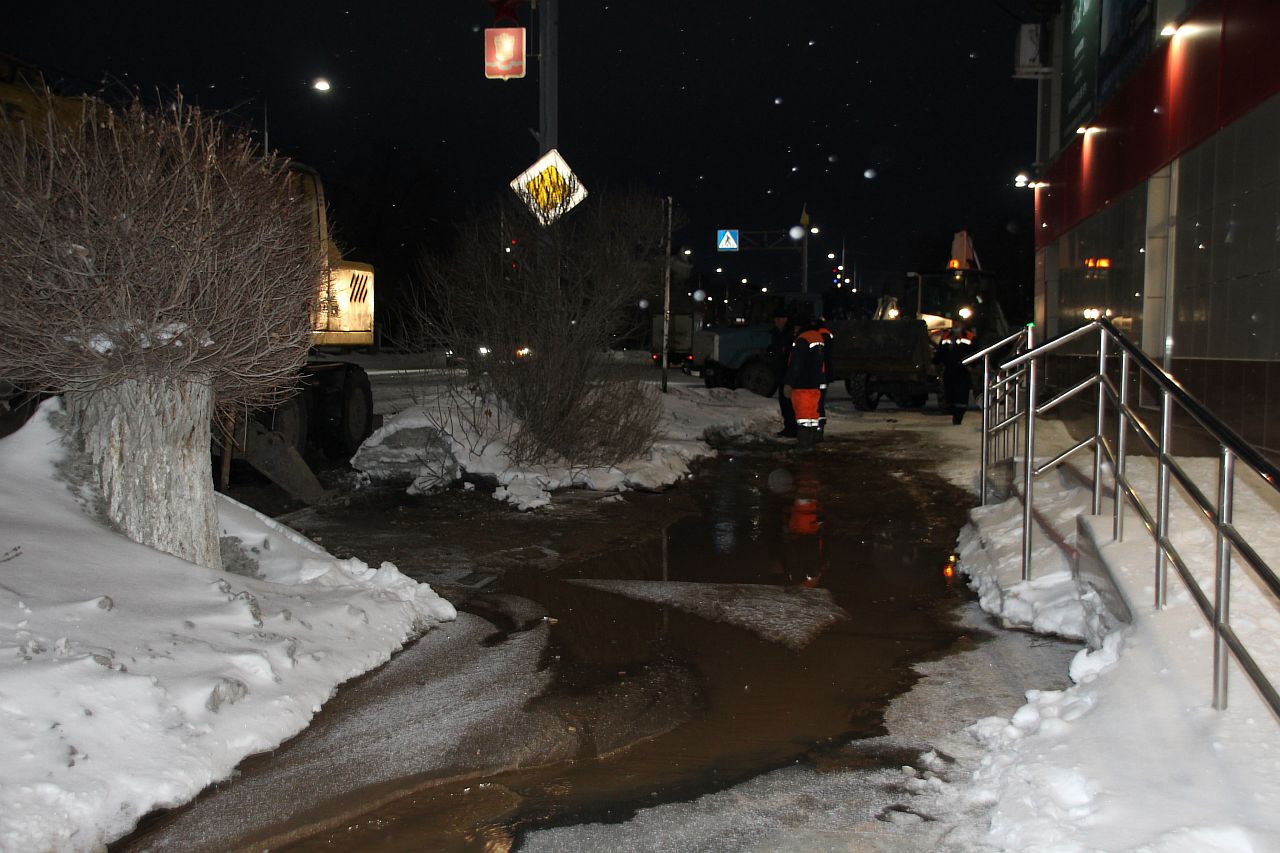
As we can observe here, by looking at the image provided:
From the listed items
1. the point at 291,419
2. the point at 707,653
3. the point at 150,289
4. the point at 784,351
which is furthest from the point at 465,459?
the point at 784,351

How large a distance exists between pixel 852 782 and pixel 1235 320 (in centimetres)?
776

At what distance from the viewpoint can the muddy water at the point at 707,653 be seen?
4113mm

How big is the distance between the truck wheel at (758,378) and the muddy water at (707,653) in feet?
58.0

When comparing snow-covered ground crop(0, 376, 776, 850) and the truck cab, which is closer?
snow-covered ground crop(0, 376, 776, 850)

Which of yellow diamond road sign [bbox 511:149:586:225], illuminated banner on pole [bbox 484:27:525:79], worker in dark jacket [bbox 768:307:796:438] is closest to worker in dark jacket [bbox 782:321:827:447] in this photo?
worker in dark jacket [bbox 768:307:796:438]

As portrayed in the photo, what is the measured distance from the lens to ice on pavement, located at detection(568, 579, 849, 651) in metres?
6.47

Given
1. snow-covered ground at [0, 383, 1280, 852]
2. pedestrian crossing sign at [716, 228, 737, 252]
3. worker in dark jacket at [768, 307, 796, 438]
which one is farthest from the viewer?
pedestrian crossing sign at [716, 228, 737, 252]

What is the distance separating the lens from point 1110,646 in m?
5.10

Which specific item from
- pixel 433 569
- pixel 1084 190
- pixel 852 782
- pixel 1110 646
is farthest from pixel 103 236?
pixel 1084 190

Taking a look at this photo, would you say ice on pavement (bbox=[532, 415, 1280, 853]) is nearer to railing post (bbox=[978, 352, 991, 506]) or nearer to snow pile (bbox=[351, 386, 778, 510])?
railing post (bbox=[978, 352, 991, 506])

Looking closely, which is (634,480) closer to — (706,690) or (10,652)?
(706,690)

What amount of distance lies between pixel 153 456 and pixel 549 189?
25.3 feet

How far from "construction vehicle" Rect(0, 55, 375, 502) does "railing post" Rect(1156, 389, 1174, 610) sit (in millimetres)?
4499

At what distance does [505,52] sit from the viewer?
16.4 meters
